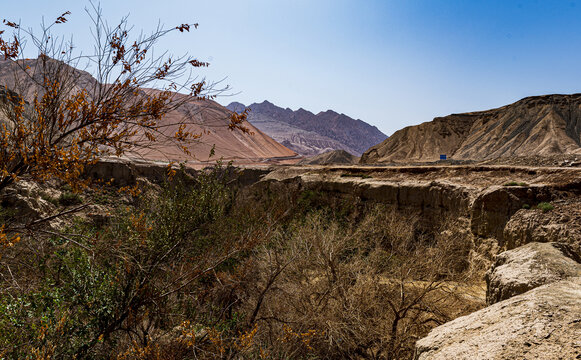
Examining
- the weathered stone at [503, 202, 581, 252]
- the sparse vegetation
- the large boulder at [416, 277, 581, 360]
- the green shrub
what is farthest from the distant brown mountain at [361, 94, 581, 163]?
the large boulder at [416, 277, 581, 360]

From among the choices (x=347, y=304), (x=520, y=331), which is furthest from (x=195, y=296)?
(x=520, y=331)

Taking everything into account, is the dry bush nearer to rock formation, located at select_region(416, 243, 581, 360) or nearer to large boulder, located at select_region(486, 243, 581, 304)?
large boulder, located at select_region(486, 243, 581, 304)

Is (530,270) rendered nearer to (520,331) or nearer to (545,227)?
(520,331)

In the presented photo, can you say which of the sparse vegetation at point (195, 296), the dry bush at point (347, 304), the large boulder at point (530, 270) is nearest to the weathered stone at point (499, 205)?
the sparse vegetation at point (195, 296)

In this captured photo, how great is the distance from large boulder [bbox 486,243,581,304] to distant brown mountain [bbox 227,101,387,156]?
105m

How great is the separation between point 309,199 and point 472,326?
10.6 m

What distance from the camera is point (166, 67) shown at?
3.18m

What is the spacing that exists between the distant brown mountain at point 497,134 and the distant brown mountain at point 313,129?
6995 centimetres

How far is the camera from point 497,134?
34375 mm

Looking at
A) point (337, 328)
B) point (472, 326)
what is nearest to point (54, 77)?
point (472, 326)

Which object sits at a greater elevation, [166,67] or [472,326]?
[166,67]

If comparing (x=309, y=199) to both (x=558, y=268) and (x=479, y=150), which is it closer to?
(x=558, y=268)

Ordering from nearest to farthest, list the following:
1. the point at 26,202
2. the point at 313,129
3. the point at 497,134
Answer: the point at 26,202, the point at 497,134, the point at 313,129

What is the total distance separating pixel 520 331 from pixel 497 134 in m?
39.6
